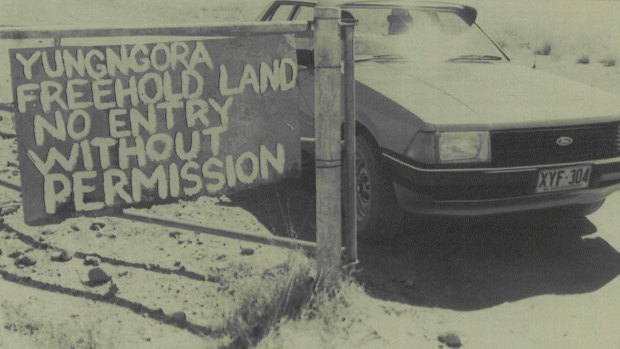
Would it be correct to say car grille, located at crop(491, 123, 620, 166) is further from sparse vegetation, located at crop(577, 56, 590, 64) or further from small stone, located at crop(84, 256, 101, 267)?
sparse vegetation, located at crop(577, 56, 590, 64)

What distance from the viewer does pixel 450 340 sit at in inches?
131

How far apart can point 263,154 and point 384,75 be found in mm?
1259

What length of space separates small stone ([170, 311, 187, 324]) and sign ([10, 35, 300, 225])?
58cm

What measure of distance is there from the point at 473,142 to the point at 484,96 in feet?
1.59

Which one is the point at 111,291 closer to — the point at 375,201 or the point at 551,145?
the point at 375,201

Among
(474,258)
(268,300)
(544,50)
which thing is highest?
(268,300)

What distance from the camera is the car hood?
158 inches

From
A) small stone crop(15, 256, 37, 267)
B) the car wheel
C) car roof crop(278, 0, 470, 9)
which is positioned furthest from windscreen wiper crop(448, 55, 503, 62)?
small stone crop(15, 256, 37, 267)

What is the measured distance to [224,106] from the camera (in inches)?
144

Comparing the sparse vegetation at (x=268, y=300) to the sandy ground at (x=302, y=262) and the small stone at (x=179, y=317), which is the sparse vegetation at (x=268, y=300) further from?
the small stone at (x=179, y=317)

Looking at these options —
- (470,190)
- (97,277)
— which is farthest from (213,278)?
(470,190)

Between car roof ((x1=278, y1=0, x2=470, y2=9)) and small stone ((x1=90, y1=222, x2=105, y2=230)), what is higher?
car roof ((x1=278, y1=0, x2=470, y2=9))

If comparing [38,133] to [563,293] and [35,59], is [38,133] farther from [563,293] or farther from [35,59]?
[563,293]

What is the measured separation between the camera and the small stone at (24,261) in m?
4.17
